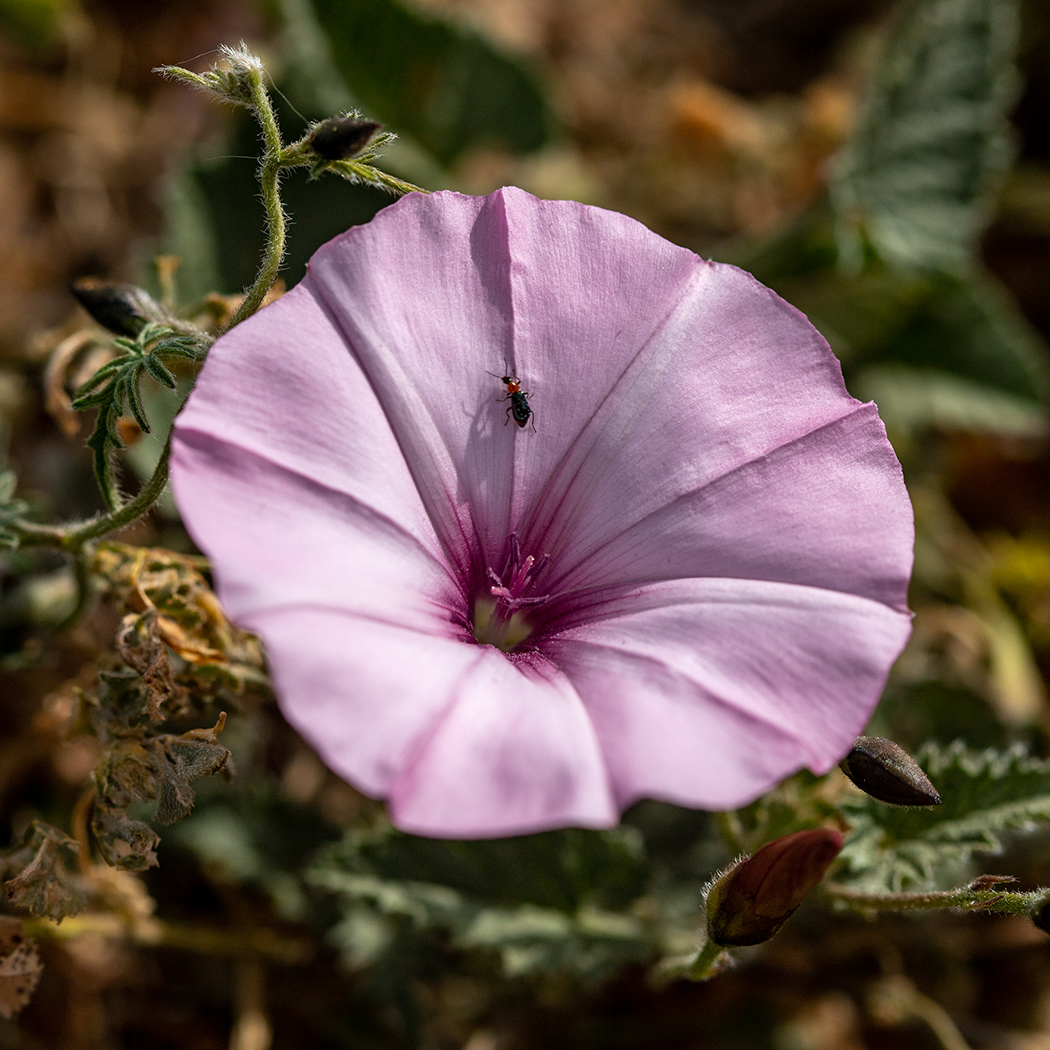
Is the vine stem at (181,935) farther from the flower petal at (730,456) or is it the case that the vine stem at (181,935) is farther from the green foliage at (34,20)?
the green foliage at (34,20)

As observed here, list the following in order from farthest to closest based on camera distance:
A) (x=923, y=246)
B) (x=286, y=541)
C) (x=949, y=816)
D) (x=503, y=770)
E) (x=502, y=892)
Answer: (x=923, y=246) < (x=502, y=892) < (x=949, y=816) < (x=286, y=541) < (x=503, y=770)

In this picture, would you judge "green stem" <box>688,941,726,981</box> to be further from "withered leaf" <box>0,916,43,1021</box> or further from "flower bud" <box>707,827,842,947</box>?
"withered leaf" <box>0,916,43,1021</box>

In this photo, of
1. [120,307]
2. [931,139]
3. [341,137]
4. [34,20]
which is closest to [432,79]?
[34,20]

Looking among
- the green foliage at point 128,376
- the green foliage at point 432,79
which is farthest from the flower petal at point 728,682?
the green foliage at point 432,79

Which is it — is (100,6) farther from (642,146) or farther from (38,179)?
(642,146)

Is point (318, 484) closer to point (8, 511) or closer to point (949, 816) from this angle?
point (8, 511)

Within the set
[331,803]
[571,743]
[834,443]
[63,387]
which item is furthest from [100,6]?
[571,743]

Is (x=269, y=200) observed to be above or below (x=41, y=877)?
above
